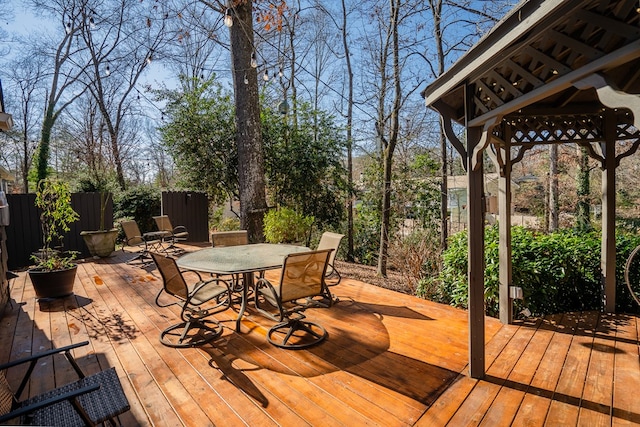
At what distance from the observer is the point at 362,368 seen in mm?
2648

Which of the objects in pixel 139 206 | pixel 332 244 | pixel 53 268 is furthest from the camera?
pixel 139 206

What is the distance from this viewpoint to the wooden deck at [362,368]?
2.10 metres

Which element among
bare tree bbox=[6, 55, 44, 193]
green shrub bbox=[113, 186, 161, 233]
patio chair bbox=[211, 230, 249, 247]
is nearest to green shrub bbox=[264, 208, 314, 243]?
patio chair bbox=[211, 230, 249, 247]

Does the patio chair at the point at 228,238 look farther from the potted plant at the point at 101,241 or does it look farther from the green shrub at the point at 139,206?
the green shrub at the point at 139,206

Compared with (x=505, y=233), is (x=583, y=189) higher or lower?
higher

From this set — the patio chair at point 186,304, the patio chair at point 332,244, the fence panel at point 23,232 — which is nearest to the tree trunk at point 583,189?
the patio chair at point 332,244

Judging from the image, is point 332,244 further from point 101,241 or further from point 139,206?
point 139,206

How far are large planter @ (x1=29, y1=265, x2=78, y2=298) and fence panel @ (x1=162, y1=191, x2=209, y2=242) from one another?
15.2 ft

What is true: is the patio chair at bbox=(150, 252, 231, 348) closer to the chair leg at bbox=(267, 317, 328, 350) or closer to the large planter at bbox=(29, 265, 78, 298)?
the chair leg at bbox=(267, 317, 328, 350)

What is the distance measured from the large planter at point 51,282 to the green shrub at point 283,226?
141 inches

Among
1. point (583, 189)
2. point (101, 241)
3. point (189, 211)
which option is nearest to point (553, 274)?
point (583, 189)

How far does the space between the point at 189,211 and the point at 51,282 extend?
5.24 meters

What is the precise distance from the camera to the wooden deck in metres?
2.10

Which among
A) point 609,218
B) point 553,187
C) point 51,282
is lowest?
point 51,282
